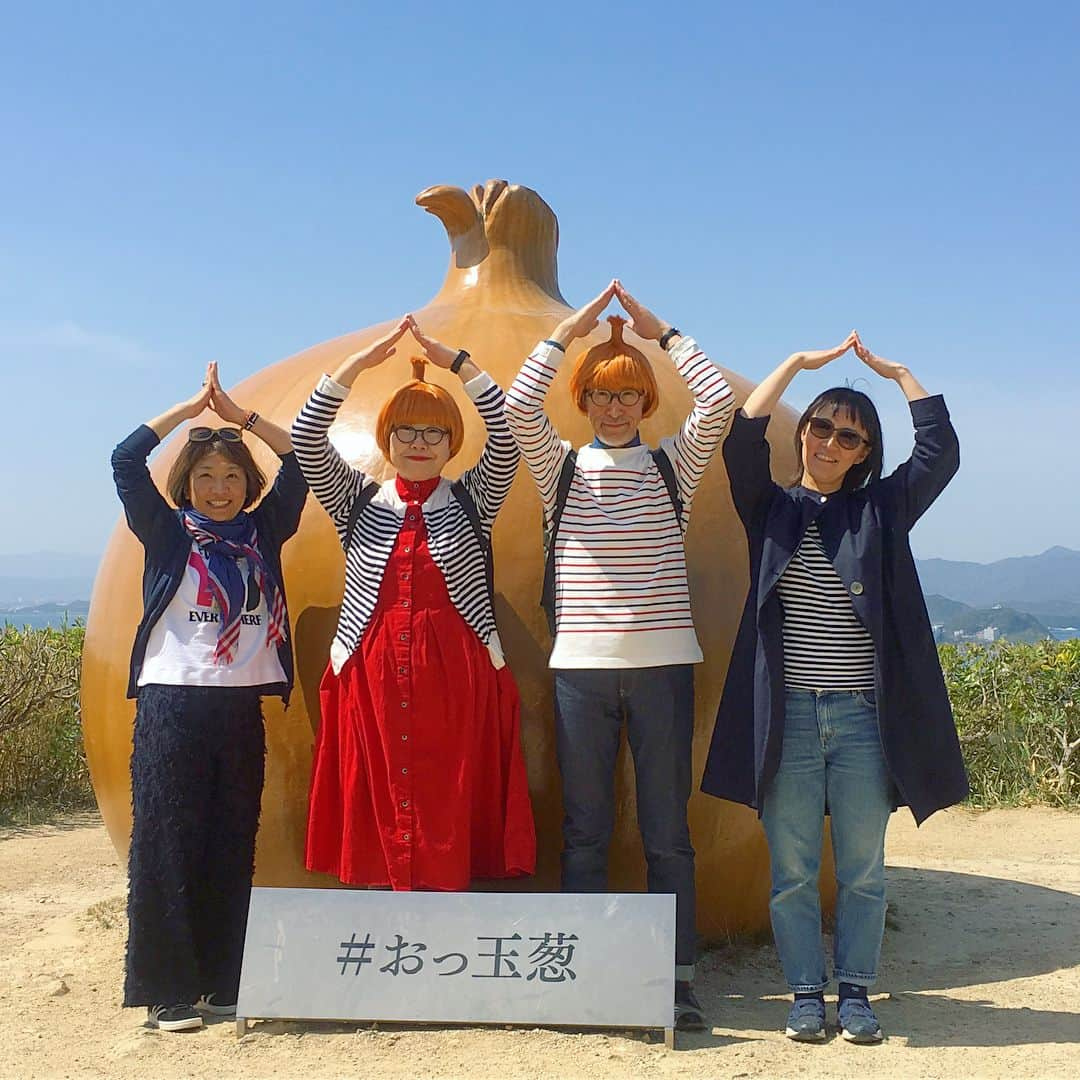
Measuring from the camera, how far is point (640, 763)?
3.88 meters

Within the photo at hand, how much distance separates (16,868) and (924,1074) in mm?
5140

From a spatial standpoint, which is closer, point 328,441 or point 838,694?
point 838,694

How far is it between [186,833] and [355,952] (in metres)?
0.61

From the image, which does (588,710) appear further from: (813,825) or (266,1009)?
(266,1009)

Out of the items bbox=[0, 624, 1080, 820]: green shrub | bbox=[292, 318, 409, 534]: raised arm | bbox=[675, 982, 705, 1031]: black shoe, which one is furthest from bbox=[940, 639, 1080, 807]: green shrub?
bbox=[292, 318, 409, 534]: raised arm

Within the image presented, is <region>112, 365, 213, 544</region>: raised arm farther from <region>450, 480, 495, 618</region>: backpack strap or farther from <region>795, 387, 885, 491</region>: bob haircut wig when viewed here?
<region>795, 387, 885, 491</region>: bob haircut wig

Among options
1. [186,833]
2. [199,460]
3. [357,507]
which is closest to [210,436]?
[199,460]

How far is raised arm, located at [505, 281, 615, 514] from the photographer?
3877 mm

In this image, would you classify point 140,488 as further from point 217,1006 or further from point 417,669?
point 217,1006

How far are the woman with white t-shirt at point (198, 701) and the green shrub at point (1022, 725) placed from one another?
6399 millimetres

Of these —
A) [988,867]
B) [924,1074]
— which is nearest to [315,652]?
[924,1074]

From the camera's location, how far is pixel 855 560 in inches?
147

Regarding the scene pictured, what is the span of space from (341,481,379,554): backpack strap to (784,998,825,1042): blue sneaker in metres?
1.92

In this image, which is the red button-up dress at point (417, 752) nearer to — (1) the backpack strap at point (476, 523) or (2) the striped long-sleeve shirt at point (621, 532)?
(1) the backpack strap at point (476, 523)
